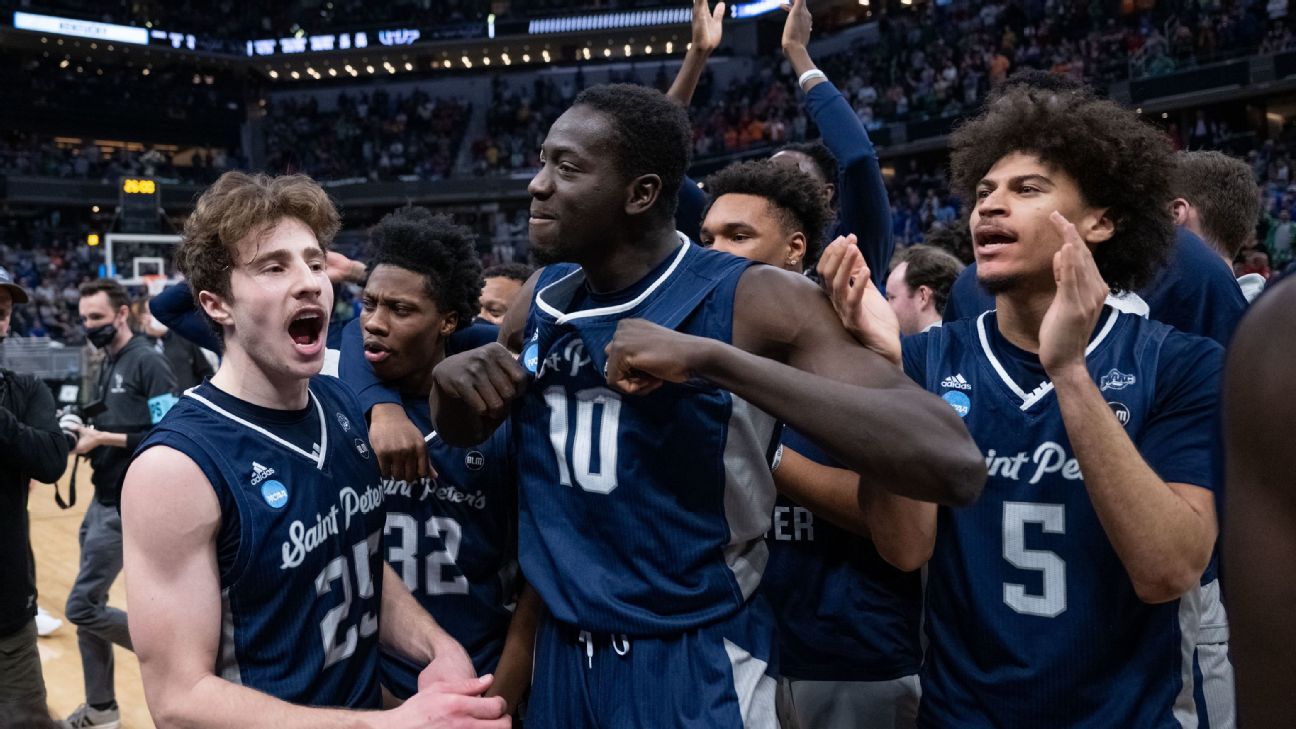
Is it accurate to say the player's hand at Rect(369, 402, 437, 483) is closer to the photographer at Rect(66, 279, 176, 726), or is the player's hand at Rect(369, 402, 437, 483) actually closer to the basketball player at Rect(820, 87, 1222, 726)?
the basketball player at Rect(820, 87, 1222, 726)

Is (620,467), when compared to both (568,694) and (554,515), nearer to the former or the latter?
(554,515)

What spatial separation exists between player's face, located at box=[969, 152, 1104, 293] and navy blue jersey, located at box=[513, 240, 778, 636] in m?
0.56

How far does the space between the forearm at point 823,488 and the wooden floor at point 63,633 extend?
4.31m

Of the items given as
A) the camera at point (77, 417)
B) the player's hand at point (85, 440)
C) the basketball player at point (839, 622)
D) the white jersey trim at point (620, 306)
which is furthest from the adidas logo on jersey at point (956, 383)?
the player's hand at point (85, 440)

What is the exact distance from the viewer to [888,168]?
24.3m

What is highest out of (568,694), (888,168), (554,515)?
(888,168)

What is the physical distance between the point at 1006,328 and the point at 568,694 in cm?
120

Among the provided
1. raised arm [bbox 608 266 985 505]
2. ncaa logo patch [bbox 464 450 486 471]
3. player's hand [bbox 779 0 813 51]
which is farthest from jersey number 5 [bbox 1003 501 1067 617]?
player's hand [bbox 779 0 813 51]

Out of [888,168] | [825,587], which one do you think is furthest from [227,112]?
[825,587]

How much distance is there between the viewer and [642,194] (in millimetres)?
2053

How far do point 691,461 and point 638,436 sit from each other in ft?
0.37

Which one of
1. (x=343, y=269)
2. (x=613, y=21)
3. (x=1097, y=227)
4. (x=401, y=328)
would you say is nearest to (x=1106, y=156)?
(x=1097, y=227)

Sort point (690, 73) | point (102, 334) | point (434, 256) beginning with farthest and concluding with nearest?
point (102, 334) < point (690, 73) < point (434, 256)

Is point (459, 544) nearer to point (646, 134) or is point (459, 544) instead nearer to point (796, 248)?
point (646, 134)
